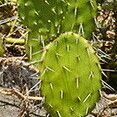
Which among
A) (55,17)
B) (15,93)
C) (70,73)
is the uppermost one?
(55,17)

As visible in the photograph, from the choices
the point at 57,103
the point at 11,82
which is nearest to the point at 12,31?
the point at 11,82

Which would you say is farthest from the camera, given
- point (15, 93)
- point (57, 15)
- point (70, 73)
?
point (15, 93)

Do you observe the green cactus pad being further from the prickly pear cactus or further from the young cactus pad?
the young cactus pad

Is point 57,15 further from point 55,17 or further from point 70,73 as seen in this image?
point 70,73

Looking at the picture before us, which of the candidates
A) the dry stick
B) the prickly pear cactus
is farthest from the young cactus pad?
the dry stick

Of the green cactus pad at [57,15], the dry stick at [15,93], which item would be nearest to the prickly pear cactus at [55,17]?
the green cactus pad at [57,15]

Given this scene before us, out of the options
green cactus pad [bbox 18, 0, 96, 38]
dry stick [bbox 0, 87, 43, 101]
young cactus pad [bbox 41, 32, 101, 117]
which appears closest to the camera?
young cactus pad [bbox 41, 32, 101, 117]

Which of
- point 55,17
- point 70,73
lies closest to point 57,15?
point 55,17
